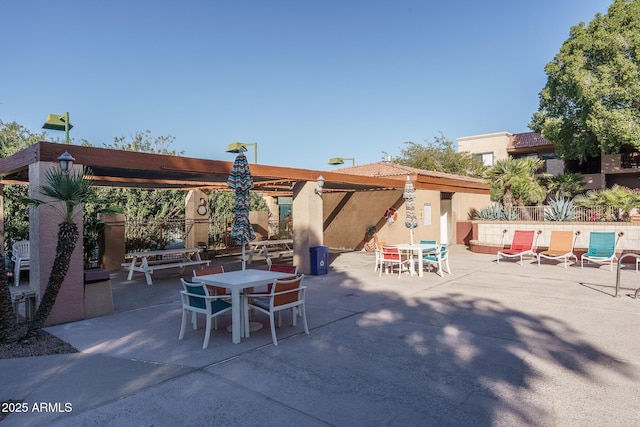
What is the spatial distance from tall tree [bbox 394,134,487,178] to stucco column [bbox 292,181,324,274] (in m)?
25.0

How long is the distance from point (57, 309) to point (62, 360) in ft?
6.93

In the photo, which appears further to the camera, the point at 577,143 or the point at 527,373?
the point at 577,143

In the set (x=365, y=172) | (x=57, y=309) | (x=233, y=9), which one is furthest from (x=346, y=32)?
(x=57, y=309)

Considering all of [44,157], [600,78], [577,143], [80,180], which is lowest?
[80,180]

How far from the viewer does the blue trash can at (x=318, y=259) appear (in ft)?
36.8

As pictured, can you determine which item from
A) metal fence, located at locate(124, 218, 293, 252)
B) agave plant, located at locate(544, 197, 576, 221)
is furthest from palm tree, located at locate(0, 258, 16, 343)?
agave plant, located at locate(544, 197, 576, 221)

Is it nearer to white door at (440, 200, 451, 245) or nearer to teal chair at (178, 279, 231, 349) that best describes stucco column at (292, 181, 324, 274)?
teal chair at (178, 279, 231, 349)

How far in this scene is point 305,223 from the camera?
37.4 ft

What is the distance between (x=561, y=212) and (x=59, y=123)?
51.5 ft

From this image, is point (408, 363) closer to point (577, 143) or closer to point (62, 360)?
point (62, 360)

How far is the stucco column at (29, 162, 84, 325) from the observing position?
6453 mm

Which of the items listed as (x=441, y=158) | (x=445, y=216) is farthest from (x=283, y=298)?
(x=441, y=158)

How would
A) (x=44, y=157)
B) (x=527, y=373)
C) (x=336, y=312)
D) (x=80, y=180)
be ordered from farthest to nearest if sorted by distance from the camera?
(x=336, y=312) < (x=44, y=157) < (x=80, y=180) < (x=527, y=373)

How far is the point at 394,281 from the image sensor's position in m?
10.1
